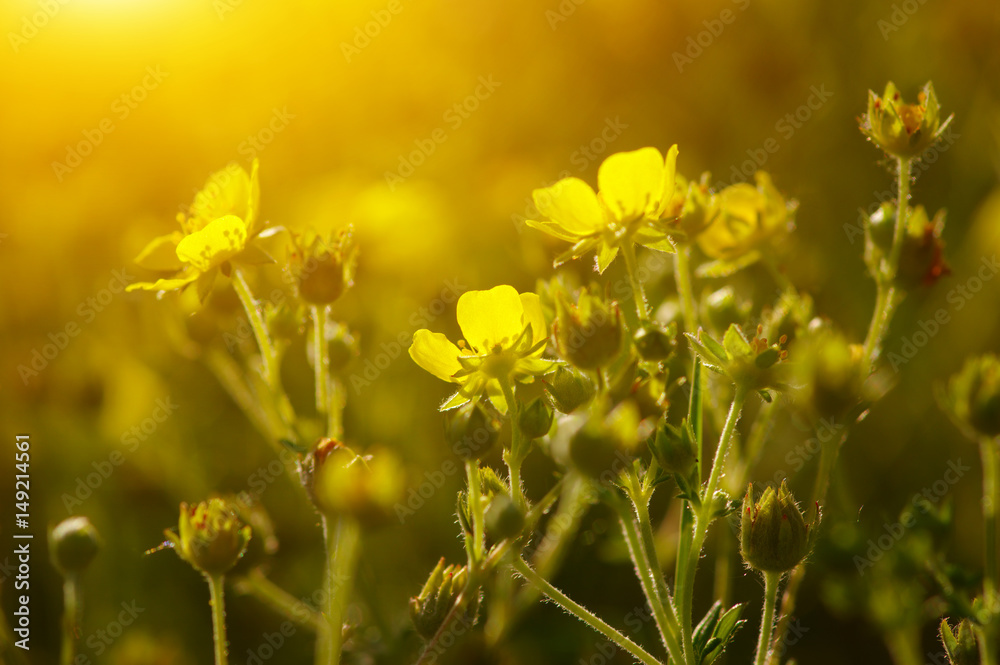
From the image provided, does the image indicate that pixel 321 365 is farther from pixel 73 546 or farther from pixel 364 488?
pixel 73 546

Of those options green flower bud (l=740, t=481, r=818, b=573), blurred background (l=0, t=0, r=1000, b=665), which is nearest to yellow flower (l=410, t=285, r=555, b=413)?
green flower bud (l=740, t=481, r=818, b=573)

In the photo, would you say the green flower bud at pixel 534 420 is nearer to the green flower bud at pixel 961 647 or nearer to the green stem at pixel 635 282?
the green stem at pixel 635 282

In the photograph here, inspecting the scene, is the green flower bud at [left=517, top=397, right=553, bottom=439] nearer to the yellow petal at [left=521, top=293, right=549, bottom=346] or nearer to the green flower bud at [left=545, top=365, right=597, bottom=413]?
the green flower bud at [left=545, top=365, right=597, bottom=413]

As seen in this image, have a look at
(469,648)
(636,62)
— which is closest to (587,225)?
(469,648)

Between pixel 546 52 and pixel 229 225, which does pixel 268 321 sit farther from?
pixel 546 52

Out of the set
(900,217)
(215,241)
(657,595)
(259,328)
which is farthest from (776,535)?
(215,241)

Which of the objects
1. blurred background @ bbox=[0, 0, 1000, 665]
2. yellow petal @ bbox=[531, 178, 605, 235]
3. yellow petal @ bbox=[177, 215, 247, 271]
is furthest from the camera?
blurred background @ bbox=[0, 0, 1000, 665]

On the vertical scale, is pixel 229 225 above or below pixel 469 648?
above

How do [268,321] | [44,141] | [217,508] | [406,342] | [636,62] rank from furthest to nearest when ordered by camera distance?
[44,141]
[636,62]
[406,342]
[268,321]
[217,508]
